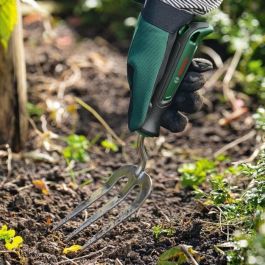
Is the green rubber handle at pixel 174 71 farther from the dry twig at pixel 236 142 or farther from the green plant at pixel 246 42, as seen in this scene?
the green plant at pixel 246 42

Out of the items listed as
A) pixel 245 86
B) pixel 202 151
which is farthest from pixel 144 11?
pixel 245 86

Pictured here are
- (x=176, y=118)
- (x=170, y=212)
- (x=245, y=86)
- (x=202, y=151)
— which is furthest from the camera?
(x=245, y=86)

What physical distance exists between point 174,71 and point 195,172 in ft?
2.38

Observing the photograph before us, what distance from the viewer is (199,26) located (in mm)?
2363

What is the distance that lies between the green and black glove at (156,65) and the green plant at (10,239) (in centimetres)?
50

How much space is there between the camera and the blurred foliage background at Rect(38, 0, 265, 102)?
12.7 ft

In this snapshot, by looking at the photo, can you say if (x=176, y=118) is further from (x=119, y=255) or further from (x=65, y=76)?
(x=65, y=76)

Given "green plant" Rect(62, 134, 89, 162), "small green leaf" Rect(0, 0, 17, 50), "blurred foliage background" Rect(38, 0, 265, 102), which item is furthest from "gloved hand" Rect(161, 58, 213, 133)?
"blurred foliage background" Rect(38, 0, 265, 102)

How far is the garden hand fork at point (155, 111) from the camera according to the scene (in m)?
2.38

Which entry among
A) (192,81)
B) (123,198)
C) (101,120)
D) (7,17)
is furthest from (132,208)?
(101,120)

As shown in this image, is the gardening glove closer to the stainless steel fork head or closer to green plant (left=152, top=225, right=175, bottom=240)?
the stainless steel fork head

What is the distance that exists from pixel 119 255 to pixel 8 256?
35 cm

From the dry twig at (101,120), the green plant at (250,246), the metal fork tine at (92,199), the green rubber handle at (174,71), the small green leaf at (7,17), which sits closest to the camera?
the green plant at (250,246)

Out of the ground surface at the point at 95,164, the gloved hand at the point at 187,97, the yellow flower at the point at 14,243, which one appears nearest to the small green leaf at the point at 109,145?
the ground surface at the point at 95,164
